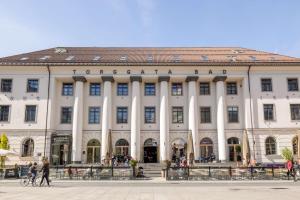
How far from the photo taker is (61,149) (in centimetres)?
3772

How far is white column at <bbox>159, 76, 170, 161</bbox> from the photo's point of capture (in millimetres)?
37531

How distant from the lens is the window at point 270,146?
37.5 meters

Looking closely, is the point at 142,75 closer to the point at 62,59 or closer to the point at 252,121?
the point at 62,59

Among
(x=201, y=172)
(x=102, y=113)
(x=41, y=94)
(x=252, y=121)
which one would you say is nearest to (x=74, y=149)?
(x=102, y=113)

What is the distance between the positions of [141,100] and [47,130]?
456 inches

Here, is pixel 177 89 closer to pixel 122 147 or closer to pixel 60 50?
pixel 122 147

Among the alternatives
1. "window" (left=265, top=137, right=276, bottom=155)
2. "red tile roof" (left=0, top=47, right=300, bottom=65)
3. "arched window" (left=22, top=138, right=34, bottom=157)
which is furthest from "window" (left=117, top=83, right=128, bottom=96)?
"window" (left=265, top=137, right=276, bottom=155)

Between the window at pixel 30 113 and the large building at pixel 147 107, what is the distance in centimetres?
11

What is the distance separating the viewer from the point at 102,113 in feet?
127

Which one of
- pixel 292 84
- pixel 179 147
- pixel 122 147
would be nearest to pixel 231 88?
pixel 292 84

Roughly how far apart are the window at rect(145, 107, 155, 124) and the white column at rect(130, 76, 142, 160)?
133 centimetres

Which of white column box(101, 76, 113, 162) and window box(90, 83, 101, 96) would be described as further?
window box(90, 83, 101, 96)

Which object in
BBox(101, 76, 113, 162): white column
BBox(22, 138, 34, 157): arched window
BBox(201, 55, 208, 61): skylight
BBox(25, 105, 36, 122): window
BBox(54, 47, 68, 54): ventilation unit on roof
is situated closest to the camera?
BBox(22, 138, 34, 157): arched window

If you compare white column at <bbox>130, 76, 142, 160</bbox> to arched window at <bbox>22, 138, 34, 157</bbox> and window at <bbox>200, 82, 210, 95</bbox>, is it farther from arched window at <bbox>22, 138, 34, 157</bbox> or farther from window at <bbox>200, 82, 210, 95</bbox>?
arched window at <bbox>22, 138, 34, 157</bbox>
